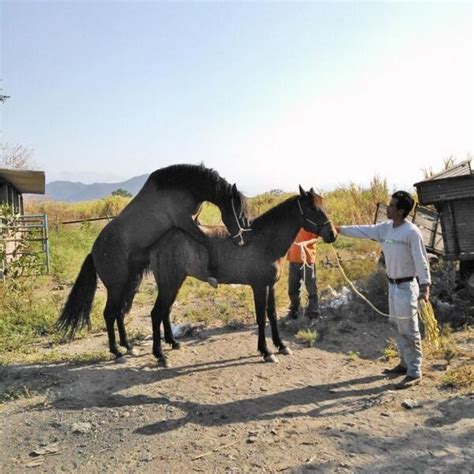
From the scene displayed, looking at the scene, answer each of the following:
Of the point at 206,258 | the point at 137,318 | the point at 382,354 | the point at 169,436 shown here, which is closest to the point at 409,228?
the point at 382,354

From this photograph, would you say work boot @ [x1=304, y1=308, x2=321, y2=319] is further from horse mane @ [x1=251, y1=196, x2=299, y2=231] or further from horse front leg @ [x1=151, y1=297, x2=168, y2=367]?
horse front leg @ [x1=151, y1=297, x2=168, y2=367]

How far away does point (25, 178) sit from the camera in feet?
41.1

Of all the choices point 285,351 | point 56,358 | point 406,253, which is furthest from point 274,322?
point 56,358

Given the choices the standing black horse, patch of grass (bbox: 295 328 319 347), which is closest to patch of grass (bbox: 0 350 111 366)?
the standing black horse

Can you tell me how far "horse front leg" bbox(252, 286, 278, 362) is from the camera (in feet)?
17.3

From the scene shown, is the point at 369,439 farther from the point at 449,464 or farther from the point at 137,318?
the point at 137,318

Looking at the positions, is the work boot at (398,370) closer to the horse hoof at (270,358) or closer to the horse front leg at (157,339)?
the horse hoof at (270,358)

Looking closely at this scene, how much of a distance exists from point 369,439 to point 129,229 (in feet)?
11.4

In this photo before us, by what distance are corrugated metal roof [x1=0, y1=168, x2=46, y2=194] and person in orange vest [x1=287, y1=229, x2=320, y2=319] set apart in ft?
27.2

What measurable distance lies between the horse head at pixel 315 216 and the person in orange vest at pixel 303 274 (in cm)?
145

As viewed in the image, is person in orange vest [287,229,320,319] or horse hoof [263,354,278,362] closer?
horse hoof [263,354,278,362]

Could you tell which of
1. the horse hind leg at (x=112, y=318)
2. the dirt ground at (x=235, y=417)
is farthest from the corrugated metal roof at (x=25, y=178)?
the dirt ground at (x=235, y=417)

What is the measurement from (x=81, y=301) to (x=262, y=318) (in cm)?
246

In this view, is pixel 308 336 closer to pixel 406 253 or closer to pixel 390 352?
pixel 390 352
